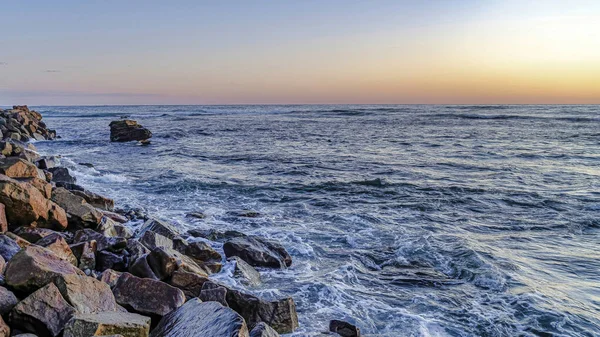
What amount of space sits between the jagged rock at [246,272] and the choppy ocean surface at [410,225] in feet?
0.58

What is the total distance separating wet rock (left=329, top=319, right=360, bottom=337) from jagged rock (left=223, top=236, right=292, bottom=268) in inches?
88.5

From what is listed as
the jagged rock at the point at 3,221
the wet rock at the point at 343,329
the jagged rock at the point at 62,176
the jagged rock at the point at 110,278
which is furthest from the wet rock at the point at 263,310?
the jagged rock at the point at 62,176

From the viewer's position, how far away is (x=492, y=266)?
732cm

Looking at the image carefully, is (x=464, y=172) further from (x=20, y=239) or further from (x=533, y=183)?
(x=20, y=239)

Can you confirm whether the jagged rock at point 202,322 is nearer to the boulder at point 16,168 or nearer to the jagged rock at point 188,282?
the jagged rock at point 188,282

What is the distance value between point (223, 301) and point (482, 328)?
137 inches

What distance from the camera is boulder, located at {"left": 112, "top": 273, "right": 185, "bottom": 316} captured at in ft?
14.2

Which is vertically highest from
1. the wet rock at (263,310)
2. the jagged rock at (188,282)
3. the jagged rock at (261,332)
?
the jagged rock at (261,332)

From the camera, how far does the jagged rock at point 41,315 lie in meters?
3.52

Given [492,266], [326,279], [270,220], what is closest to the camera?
[326,279]

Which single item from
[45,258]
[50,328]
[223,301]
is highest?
[45,258]

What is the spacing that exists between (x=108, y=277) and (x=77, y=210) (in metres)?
3.11

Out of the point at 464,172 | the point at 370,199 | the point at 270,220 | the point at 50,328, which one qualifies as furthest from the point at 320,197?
the point at 50,328

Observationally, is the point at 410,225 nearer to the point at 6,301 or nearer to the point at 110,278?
the point at 110,278
